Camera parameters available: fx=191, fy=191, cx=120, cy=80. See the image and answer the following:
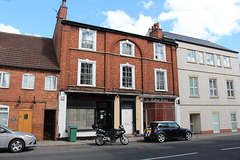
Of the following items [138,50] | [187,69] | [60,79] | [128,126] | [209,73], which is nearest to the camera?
[60,79]

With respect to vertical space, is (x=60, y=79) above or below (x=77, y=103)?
above

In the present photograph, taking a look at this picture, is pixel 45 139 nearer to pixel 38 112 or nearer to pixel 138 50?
pixel 38 112

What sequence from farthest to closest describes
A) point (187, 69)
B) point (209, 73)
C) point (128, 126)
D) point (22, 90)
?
point (209, 73), point (187, 69), point (128, 126), point (22, 90)

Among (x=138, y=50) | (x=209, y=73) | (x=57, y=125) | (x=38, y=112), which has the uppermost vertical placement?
(x=138, y=50)

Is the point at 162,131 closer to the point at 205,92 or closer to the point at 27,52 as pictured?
the point at 205,92

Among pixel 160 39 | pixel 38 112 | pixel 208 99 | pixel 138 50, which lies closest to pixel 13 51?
pixel 38 112

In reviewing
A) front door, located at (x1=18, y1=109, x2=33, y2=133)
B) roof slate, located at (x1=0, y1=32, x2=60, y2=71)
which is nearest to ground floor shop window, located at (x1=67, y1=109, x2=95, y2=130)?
front door, located at (x1=18, y1=109, x2=33, y2=133)

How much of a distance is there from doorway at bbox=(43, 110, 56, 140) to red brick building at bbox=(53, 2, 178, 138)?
107 cm

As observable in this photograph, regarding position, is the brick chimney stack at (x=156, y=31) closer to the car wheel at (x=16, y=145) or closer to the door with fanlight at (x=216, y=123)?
the door with fanlight at (x=216, y=123)

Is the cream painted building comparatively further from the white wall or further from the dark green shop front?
the dark green shop front

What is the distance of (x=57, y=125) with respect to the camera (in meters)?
14.1

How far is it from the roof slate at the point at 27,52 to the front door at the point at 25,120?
3.32 metres

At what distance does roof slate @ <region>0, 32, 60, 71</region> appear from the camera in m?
14.6

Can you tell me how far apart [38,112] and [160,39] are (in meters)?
13.4
